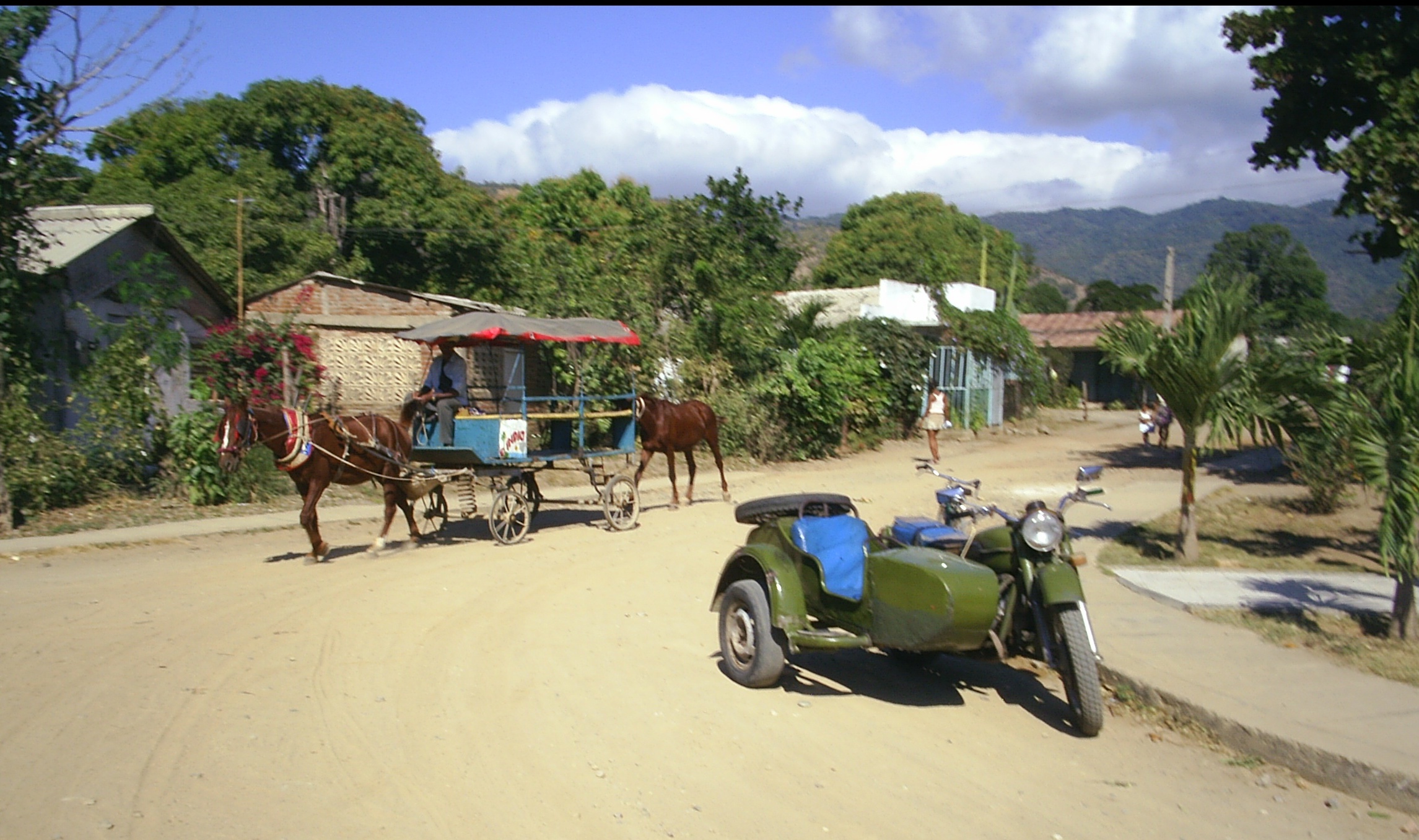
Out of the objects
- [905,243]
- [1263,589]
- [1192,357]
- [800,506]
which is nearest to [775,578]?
[800,506]

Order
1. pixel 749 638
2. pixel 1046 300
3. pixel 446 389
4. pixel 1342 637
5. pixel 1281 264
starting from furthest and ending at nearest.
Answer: pixel 1046 300
pixel 1281 264
pixel 446 389
pixel 1342 637
pixel 749 638

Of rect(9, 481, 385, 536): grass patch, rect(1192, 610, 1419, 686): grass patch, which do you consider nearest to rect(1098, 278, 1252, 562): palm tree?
rect(1192, 610, 1419, 686): grass patch

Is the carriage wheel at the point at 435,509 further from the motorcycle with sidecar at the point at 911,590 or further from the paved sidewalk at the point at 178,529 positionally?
the motorcycle with sidecar at the point at 911,590

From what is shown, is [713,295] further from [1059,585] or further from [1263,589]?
[1059,585]

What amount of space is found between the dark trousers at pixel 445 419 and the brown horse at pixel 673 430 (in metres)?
3.34

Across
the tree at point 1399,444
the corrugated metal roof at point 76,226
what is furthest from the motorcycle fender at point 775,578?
the corrugated metal roof at point 76,226

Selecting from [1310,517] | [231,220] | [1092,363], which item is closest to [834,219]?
[1092,363]

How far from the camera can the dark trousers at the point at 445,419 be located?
1259cm

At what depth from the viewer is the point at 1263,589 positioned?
9.94 meters

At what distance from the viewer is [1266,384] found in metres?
10.5

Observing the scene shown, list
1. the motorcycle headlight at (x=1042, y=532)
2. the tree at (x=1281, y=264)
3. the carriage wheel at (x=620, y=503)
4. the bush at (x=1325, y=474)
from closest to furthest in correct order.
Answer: the motorcycle headlight at (x=1042, y=532), the bush at (x=1325, y=474), the carriage wheel at (x=620, y=503), the tree at (x=1281, y=264)

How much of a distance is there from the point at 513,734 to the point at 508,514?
686 cm

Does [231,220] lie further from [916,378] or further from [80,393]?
[916,378]

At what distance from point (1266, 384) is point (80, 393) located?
53.7ft
